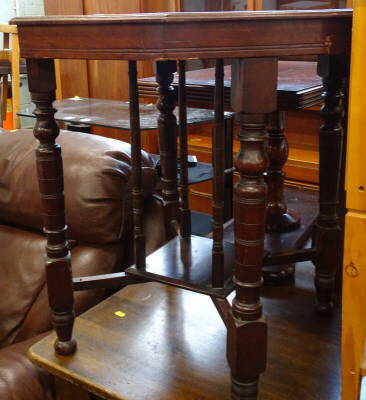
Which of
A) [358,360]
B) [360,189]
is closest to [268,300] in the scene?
[358,360]

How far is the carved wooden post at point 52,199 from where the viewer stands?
2.78ft

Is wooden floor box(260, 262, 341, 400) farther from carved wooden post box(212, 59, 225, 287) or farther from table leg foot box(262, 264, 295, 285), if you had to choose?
carved wooden post box(212, 59, 225, 287)

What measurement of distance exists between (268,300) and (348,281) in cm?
49

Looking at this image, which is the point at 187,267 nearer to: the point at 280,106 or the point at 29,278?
the point at 280,106

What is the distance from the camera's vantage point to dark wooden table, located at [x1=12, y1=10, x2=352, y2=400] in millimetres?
659

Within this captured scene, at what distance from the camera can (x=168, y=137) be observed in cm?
120

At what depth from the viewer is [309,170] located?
2.34m

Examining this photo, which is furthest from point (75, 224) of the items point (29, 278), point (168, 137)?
point (168, 137)

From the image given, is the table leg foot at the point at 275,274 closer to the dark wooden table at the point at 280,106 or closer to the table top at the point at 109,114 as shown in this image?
the dark wooden table at the point at 280,106

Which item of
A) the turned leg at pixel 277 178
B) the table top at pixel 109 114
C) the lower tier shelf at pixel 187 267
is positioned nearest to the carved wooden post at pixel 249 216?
the lower tier shelf at pixel 187 267

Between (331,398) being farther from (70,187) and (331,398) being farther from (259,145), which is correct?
(70,187)

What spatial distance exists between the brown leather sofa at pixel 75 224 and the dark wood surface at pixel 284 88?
210mm

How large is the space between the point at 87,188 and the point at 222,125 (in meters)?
0.53

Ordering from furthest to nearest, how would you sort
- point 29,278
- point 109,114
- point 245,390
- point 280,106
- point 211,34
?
point 109,114 → point 29,278 → point 280,106 → point 245,390 → point 211,34
